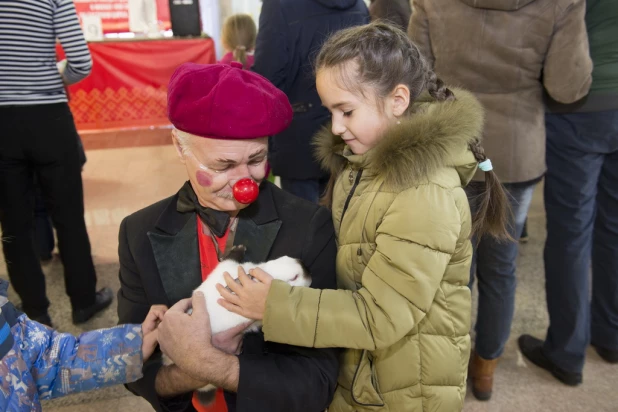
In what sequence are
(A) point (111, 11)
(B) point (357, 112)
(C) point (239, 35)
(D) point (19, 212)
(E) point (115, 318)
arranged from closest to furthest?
(B) point (357, 112) → (D) point (19, 212) → (E) point (115, 318) → (C) point (239, 35) → (A) point (111, 11)

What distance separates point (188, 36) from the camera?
6.28m

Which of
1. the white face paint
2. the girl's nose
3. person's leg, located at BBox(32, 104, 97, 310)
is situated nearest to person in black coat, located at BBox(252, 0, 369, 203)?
person's leg, located at BBox(32, 104, 97, 310)

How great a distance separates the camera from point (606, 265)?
7.97 feet

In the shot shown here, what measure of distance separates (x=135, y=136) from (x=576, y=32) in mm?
5463

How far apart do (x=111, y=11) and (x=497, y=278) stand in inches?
244

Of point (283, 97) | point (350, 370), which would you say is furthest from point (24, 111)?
point (350, 370)

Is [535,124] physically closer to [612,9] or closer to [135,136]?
[612,9]

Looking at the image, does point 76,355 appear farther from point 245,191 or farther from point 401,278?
point 401,278

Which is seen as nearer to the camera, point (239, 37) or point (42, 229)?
point (42, 229)

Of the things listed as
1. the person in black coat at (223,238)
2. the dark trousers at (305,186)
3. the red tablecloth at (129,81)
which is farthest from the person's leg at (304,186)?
the red tablecloth at (129,81)

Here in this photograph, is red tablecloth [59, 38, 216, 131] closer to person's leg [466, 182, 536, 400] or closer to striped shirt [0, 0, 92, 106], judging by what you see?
striped shirt [0, 0, 92, 106]

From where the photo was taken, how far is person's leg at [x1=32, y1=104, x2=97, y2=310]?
2.48m

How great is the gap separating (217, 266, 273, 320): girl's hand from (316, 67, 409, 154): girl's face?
45 centimetres

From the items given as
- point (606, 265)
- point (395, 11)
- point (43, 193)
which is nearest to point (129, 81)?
point (43, 193)
